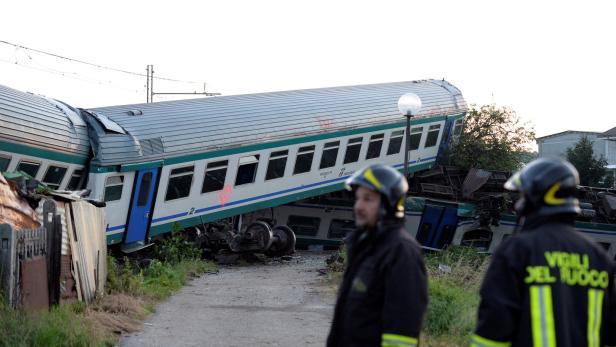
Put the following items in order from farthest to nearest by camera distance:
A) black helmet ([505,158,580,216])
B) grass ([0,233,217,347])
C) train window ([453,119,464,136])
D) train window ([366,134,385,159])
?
1. train window ([453,119,464,136])
2. train window ([366,134,385,159])
3. grass ([0,233,217,347])
4. black helmet ([505,158,580,216])

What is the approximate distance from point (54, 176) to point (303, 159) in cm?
696

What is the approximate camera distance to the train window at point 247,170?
66.8ft

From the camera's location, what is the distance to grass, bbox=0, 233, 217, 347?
7.14 metres

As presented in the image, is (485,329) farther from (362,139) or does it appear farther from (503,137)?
(503,137)

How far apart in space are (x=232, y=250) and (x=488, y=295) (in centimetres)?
1605

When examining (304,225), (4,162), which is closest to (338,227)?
(304,225)

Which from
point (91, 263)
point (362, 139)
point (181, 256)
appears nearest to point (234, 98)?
point (362, 139)

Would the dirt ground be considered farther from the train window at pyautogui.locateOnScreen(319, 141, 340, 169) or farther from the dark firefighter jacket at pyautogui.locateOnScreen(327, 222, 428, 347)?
the train window at pyautogui.locateOnScreen(319, 141, 340, 169)

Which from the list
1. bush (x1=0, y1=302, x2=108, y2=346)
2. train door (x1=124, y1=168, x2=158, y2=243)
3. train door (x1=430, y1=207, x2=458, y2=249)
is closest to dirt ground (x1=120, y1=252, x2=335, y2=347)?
bush (x1=0, y1=302, x2=108, y2=346)

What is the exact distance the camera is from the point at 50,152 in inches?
644

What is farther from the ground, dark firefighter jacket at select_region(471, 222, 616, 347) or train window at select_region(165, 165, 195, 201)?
dark firefighter jacket at select_region(471, 222, 616, 347)

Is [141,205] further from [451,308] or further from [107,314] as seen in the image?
[451,308]

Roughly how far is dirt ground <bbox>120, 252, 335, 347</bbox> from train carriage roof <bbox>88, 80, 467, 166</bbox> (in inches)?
134

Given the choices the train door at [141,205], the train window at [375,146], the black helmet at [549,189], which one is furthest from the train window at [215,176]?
the black helmet at [549,189]
